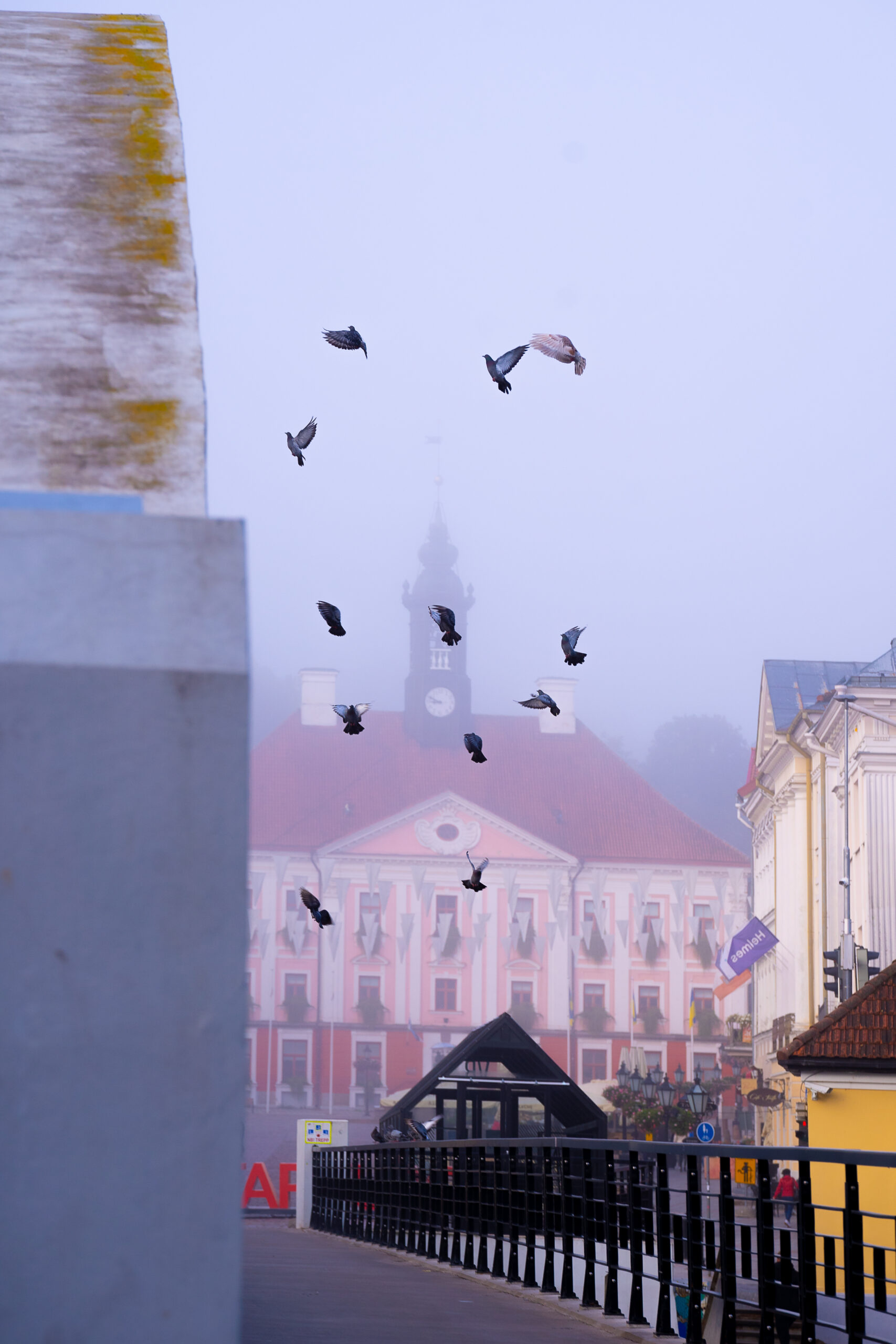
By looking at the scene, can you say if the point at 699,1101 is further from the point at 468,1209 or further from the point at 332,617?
the point at 332,617

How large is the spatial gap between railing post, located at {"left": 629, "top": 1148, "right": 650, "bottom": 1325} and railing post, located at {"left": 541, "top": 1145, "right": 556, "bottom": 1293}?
204 centimetres

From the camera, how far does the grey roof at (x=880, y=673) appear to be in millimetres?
36656

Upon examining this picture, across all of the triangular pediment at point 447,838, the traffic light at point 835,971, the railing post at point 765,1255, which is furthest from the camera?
the triangular pediment at point 447,838

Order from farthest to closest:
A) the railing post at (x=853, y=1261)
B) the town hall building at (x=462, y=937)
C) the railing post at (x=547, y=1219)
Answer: the town hall building at (x=462, y=937) → the railing post at (x=547, y=1219) → the railing post at (x=853, y=1261)

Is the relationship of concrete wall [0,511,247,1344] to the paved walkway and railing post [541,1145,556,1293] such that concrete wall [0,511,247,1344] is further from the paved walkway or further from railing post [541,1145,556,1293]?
railing post [541,1145,556,1293]

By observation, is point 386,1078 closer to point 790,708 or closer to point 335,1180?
point 790,708

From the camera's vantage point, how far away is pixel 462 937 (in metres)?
69.2

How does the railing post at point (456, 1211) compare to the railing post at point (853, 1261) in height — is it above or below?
below

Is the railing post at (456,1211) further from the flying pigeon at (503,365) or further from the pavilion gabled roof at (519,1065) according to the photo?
A: the flying pigeon at (503,365)

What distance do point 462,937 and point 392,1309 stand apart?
196 ft

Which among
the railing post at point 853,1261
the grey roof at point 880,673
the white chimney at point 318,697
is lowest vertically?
the railing post at point 853,1261

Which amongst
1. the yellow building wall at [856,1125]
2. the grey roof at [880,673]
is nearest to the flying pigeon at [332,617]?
the yellow building wall at [856,1125]

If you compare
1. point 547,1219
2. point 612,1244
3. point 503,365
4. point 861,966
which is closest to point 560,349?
point 503,365

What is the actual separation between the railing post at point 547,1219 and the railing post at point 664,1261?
2737mm
